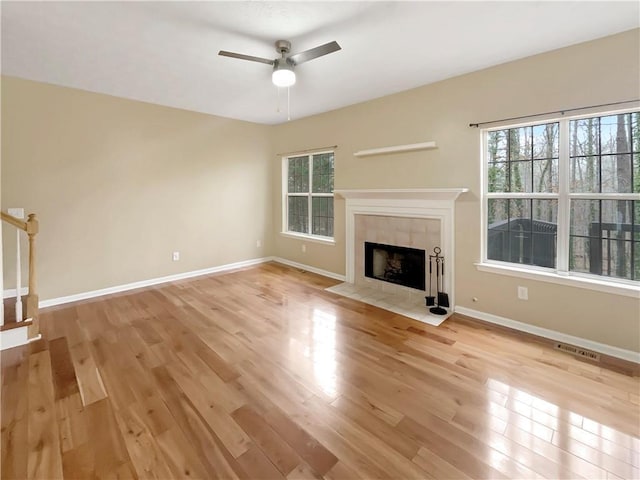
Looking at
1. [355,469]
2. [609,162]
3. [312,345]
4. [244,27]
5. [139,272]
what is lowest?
[355,469]

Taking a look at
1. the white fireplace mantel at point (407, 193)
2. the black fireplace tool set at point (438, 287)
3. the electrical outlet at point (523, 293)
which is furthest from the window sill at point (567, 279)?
the white fireplace mantel at point (407, 193)

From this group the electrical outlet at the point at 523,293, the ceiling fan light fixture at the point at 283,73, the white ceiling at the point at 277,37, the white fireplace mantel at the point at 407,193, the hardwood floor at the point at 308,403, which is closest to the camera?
the hardwood floor at the point at 308,403

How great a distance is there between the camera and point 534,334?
116 inches

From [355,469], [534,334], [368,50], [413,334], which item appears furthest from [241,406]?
[368,50]

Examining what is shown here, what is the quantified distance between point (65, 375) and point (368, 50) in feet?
12.0

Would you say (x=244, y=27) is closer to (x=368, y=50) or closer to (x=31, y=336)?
(x=368, y=50)

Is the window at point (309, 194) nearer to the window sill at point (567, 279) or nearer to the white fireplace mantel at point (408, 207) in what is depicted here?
the white fireplace mantel at point (408, 207)

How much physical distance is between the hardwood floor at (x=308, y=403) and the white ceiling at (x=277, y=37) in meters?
2.63

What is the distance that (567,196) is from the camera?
9.21 feet

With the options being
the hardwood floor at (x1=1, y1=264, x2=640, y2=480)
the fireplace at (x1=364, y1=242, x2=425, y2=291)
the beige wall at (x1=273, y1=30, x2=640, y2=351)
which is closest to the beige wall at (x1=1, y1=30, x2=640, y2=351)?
the beige wall at (x1=273, y1=30, x2=640, y2=351)

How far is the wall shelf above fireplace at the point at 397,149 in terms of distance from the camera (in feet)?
11.7

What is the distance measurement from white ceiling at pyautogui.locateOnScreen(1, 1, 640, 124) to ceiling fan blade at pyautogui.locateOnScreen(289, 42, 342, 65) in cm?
19

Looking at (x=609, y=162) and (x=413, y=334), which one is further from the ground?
(x=609, y=162)

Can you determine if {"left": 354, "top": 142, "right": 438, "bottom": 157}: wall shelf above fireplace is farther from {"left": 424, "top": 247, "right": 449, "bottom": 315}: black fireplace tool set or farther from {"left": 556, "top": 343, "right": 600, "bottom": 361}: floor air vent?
{"left": 556, "top": 343, "right": 600, "bottom": 361}: floor air vent
